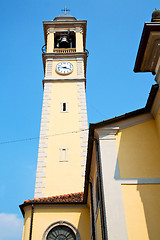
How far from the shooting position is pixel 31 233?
37.8ft

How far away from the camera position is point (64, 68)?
2073cm

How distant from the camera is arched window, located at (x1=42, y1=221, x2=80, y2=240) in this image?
11688 mm

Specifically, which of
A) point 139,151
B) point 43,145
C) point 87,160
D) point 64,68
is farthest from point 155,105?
point 64,68

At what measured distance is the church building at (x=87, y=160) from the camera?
7.09 m

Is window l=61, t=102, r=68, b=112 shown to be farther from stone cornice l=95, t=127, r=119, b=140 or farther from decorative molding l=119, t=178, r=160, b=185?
decorative molding l=119, t=178, r=160, b=185

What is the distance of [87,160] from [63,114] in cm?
828

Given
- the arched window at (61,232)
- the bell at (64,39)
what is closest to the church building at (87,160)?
the arched window at (61,232)

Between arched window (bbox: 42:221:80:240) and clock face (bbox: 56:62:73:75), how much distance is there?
1179 centimetres

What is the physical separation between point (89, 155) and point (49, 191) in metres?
5.74

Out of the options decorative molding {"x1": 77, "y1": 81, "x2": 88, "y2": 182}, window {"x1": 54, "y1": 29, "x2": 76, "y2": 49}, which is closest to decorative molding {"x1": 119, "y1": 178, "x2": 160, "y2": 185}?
decorative molding {"x1": 77, "y1": 81, "x2": 88, "y2": 182}

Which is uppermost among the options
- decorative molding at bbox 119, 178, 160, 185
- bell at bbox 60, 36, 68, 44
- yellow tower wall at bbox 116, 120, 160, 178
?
bell at bbox 60, 36, 68, 44

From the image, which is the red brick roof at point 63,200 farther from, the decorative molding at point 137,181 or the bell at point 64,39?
the bell at point 64,39

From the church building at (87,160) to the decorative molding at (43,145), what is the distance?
0.05 metres

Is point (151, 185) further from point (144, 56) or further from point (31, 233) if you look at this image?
point (31, 233)
